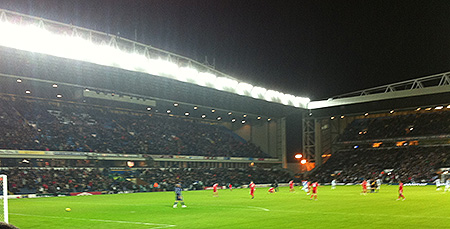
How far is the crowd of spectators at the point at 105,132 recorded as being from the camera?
5434 centimetres

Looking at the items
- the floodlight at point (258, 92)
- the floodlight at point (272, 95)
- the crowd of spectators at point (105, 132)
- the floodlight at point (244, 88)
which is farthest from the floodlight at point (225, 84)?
the crowd of spectators at point (105, 132)

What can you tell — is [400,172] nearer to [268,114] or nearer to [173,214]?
[268,114]

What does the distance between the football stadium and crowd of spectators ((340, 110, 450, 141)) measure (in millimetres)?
233

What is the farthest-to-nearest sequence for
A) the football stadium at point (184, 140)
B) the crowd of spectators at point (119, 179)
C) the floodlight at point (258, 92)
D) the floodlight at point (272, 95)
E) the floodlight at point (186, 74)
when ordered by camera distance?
the floodlight at point (272, 95) < the floodlight at point (258, 92) < the floodlight at point (186, 74) < the crowd of spectators at point (119, 179) < the football stadium at point (184, 140)

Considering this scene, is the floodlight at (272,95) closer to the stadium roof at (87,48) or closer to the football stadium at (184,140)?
the football stadium at (184,140)

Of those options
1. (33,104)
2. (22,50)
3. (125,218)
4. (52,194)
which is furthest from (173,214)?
(33,104)

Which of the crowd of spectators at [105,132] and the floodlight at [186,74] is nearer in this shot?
the floodlight at [186,74]

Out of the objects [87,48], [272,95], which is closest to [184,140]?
[272,95]

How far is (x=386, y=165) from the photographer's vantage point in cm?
7125

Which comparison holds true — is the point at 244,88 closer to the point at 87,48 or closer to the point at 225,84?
the point at 225,84

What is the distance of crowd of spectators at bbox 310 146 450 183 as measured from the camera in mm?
65312

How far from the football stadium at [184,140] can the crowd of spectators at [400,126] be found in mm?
233

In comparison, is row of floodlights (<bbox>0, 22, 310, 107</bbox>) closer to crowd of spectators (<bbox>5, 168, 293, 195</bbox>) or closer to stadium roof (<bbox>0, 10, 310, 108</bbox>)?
stadium roof (<bbox>0, 10, 310, 108</bbox>)

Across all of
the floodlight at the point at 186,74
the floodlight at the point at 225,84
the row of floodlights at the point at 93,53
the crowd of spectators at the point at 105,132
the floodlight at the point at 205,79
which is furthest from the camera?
the floodlight at the point at 225,84
